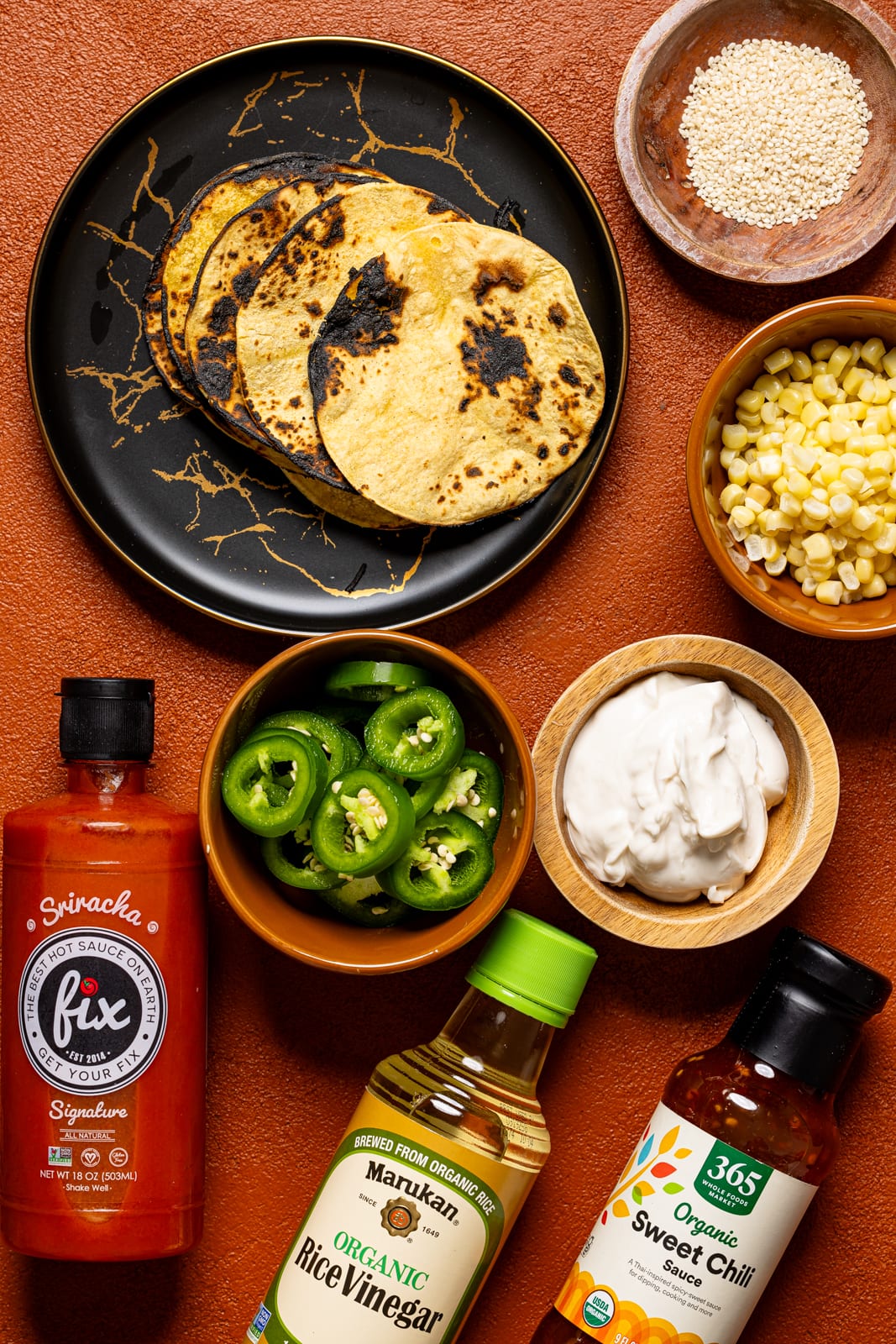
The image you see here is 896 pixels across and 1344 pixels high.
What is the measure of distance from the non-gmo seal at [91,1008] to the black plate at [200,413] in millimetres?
435

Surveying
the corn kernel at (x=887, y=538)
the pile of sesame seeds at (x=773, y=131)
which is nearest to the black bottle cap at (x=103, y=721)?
the corn kernel at (x=887, y=538)

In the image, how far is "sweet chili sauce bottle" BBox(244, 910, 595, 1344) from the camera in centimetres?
125

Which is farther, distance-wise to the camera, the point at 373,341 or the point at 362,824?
the point at 373,341

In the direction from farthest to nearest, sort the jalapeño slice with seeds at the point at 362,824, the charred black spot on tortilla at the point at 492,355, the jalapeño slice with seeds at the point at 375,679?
the charred black spot on tortilla at the point at 492,355, the jalapeño slice with seeds at the point at 375,679, the jalapeño slice with seeds at the point at 362,824

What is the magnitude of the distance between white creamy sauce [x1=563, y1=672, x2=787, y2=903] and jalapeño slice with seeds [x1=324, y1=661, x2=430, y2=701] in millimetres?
239

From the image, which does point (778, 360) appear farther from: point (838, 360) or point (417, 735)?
point (417, 735)

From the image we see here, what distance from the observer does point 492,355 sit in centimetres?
141

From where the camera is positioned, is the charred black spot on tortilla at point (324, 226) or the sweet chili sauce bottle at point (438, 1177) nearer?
the sweet chili sauce bottle at point (438, 1177)

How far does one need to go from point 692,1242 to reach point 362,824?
0.62 metres

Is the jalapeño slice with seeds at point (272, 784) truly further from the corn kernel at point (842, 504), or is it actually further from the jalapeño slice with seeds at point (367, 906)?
the corn kernel at point (842, 504)

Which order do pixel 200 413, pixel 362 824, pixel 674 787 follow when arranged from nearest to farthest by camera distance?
pixel 362 824 → pixel 674 787 → pixel 200 413

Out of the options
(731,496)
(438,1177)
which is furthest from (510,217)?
(438,1177)

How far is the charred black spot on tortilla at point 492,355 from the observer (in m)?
1.40

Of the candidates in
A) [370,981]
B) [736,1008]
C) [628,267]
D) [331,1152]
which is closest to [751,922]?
[736,1008]
